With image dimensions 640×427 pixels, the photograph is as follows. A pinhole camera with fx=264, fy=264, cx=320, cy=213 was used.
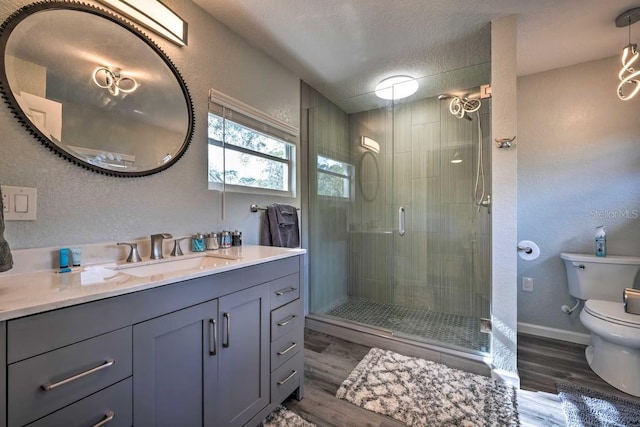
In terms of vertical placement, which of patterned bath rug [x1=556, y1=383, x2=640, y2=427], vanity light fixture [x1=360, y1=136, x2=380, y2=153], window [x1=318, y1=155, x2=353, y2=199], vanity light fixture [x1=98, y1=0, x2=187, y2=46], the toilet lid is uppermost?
vanity light fixture [x1=98, y1=0, x2=187, y2=46]

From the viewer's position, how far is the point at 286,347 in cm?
143

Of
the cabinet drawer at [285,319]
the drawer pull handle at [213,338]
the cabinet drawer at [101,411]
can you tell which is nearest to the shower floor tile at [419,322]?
the cabinet drawer at [285,319]

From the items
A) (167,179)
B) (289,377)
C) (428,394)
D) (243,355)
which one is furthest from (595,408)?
(167,179)

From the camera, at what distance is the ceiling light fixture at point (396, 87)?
250cm

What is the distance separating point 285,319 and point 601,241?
241cm

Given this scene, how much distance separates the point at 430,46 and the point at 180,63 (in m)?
1.77

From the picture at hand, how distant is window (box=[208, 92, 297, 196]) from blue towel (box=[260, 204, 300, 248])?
178 millimetres

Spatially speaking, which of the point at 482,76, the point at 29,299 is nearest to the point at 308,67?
the point at 482,76

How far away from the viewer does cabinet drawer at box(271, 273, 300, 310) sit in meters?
1.35

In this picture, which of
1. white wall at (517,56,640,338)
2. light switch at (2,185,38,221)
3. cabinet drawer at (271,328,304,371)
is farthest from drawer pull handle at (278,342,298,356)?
white wall at (517,56,640,338)

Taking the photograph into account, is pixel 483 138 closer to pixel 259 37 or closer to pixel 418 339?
pixel 418 339

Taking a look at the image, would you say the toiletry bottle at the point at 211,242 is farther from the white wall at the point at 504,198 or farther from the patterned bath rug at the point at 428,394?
the white wall at the point at 504,198

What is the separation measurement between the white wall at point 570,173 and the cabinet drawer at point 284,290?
2.11 metres

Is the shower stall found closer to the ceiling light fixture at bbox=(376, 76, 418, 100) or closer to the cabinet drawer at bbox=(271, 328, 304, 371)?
the ceiling light fixture at bbox=(376, 76, 418, 100)
